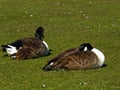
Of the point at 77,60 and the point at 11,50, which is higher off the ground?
the point at 77,60

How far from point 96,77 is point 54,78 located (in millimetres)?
1072

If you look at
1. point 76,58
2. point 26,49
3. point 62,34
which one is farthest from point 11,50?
point 62,34

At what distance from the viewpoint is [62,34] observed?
20.9m

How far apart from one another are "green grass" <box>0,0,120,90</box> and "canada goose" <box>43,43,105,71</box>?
0.18 meters

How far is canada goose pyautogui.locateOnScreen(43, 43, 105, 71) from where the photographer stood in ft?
44.4

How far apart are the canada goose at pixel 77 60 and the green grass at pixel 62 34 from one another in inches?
7.2

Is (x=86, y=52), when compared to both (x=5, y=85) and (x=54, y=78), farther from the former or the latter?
(x=5, y=85)

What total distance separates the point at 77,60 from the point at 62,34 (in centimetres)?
719

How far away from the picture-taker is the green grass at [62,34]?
12.5m

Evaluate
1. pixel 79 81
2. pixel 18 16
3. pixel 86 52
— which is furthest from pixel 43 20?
pixel 79 81

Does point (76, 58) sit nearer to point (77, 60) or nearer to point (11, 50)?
point (77, 60)

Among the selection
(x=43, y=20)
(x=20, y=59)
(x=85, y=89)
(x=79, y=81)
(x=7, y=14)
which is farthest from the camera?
(x=7, y=14)

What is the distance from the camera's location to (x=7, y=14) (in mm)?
27000

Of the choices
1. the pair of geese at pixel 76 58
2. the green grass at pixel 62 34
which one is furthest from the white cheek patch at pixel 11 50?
the green grass at pixel 62 34
